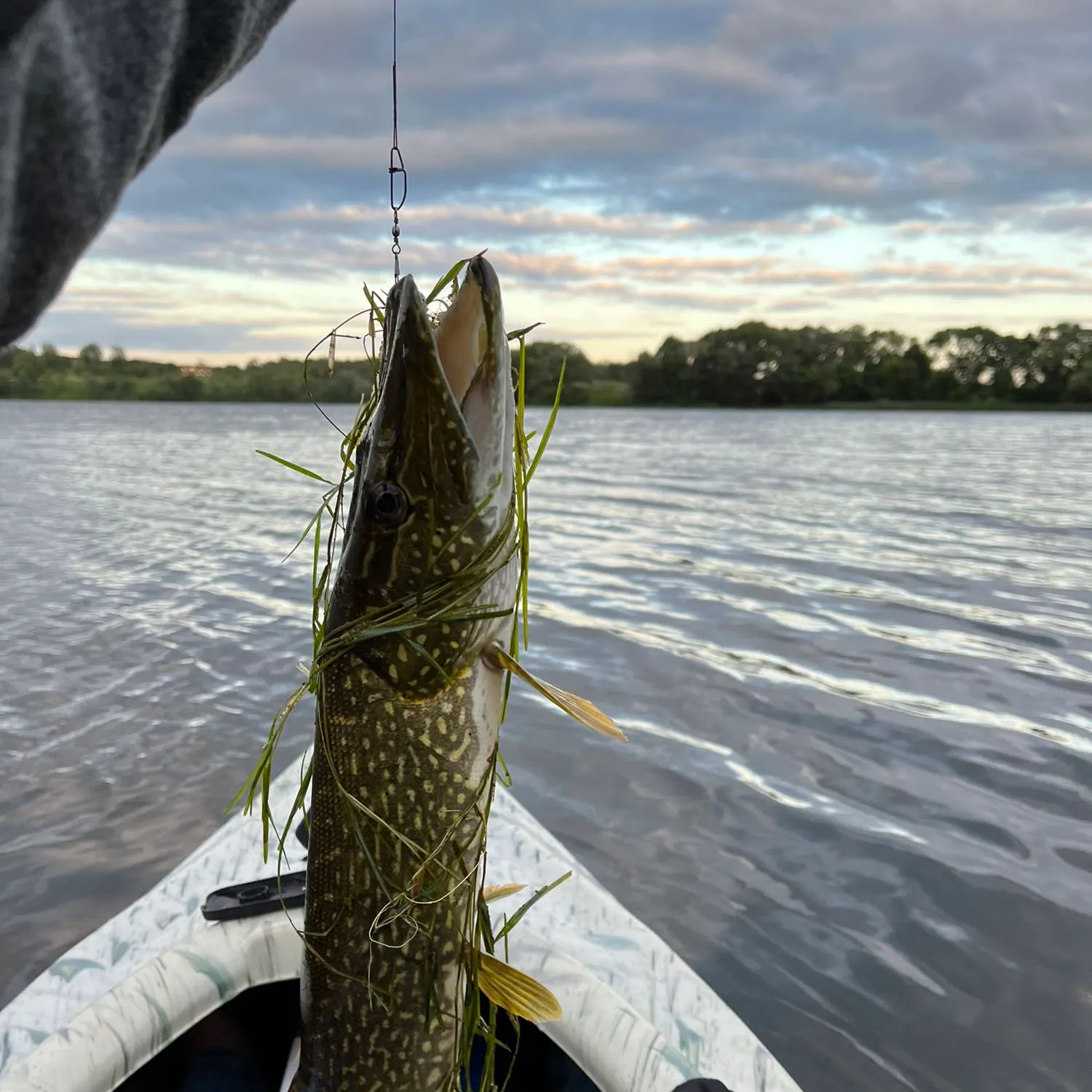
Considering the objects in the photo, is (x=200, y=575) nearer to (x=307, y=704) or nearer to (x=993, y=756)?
(x=307, y=704)

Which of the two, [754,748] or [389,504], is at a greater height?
[389,504]

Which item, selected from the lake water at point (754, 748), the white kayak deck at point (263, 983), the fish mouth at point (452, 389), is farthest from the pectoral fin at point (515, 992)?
the lake water at point (754, 748)

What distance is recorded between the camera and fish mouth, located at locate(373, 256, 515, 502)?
171 centimetres

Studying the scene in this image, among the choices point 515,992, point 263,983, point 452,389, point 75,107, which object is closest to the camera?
point 75,107

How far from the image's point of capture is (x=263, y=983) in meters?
2.77

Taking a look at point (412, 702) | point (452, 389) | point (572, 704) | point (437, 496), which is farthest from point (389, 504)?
point (572, 704)

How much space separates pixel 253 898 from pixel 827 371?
93.5 meters

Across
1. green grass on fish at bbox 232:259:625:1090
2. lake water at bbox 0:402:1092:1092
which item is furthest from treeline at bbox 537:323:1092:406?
green grass on fish at bbox 232:259:625:1090

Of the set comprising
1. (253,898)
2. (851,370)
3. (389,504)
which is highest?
(851,370)

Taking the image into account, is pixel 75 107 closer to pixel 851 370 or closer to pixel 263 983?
pixel 263 983

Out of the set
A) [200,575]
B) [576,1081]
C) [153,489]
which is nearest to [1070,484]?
[200,575]

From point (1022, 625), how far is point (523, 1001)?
10217 millimetres

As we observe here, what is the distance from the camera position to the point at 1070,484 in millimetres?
24750

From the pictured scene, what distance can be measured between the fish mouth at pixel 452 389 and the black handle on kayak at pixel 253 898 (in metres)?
1.75
